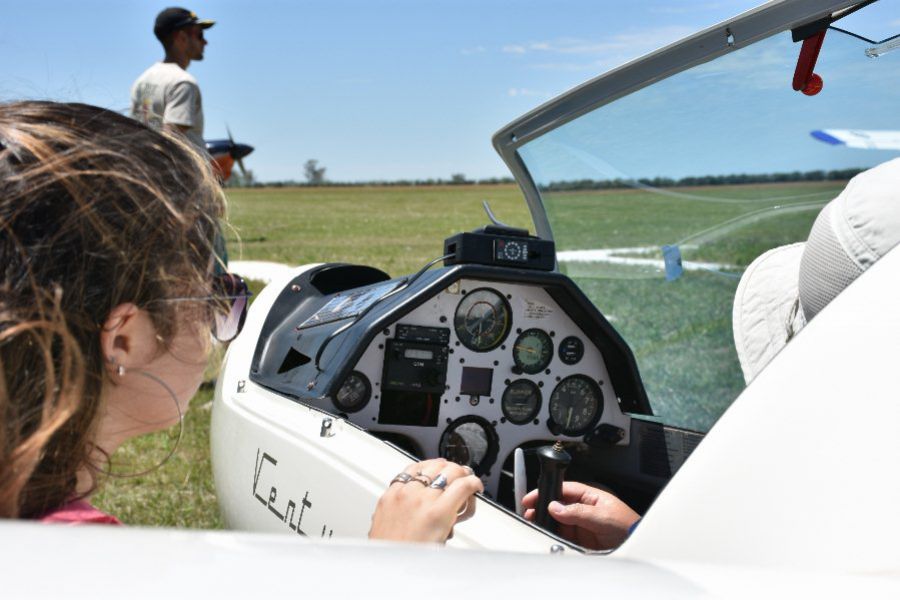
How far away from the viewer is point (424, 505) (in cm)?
129

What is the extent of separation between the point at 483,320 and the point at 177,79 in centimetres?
343

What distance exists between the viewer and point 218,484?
8.93 feet

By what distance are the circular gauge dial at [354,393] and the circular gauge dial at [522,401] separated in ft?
1.34

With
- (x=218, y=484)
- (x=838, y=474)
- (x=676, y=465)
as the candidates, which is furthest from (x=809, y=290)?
(x=218, y=484)

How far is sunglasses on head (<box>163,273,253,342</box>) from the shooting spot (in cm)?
110

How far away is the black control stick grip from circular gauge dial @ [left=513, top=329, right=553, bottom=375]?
0.64 meters

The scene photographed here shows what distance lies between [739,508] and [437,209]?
98.0ft

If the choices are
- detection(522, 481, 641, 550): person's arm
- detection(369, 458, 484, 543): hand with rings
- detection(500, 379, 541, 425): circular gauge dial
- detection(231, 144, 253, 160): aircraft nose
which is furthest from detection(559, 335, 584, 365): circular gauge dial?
detection(231, 144, 253, 160): aircraft nose

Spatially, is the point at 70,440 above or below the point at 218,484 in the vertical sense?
above

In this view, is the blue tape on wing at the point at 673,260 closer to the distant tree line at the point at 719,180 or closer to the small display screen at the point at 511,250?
the distant tree line at the point at 719,180

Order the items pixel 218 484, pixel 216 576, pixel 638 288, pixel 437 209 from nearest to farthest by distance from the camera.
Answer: pixel 216 576 < pixel 218 484 < pixel 638 288 < pixel 437 209

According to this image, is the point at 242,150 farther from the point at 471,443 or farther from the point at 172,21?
the point at 471,443

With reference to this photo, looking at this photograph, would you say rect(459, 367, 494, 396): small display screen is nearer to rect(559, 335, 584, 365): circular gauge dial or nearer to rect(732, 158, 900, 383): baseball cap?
rect(559, 335, 584, 365): circular gauge dial

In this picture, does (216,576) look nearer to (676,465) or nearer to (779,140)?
(676,465)
